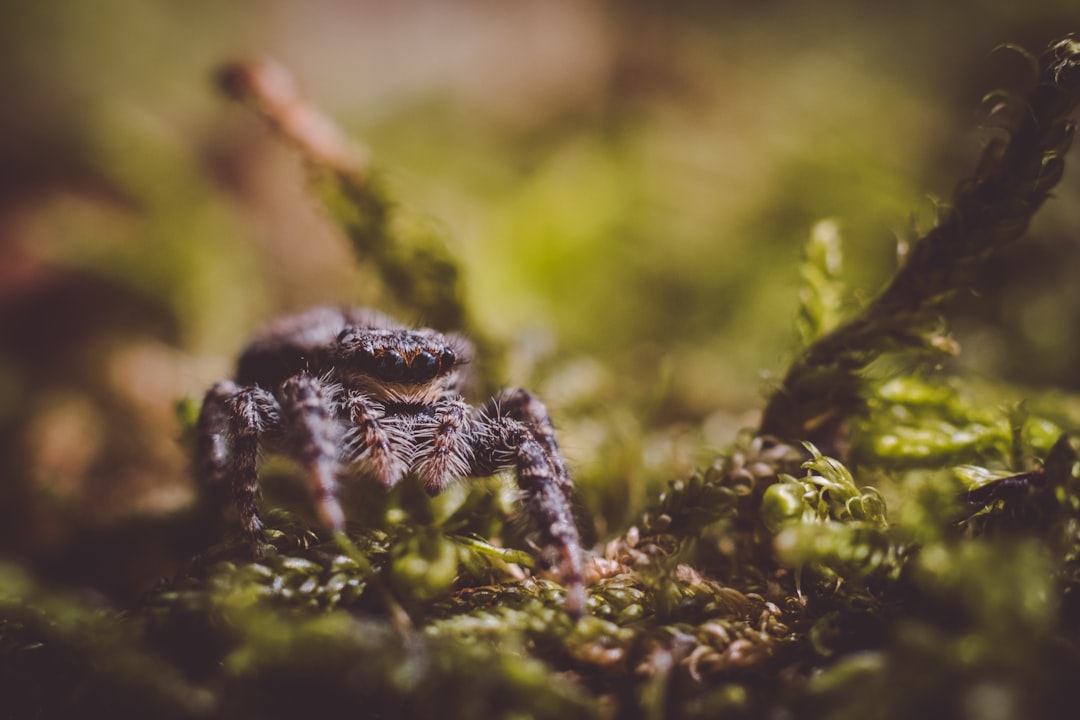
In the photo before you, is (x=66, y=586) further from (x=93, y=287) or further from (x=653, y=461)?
(x=93, y=287)

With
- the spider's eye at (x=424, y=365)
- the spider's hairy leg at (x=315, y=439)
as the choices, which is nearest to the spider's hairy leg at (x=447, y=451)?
the spider's eye at (x=424, y=365)

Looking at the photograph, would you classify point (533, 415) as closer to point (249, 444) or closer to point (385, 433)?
point (385, 433)

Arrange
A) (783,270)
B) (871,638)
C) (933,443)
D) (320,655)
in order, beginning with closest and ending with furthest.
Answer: (320,655)
(871,638)
(933,443)
(783,270)

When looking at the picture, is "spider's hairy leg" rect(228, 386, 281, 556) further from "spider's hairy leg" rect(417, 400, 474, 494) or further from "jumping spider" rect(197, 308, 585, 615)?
"spider's hairy leg" rect(417, 400, 474, 494)

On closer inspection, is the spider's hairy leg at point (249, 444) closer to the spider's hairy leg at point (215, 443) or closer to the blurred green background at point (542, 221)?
the spider's hairy leg at point (215, 443)

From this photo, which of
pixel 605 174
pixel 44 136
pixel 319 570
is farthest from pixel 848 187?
pixel 44 136

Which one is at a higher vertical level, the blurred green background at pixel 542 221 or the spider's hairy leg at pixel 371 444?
the blurred green background at pixel 542 221
